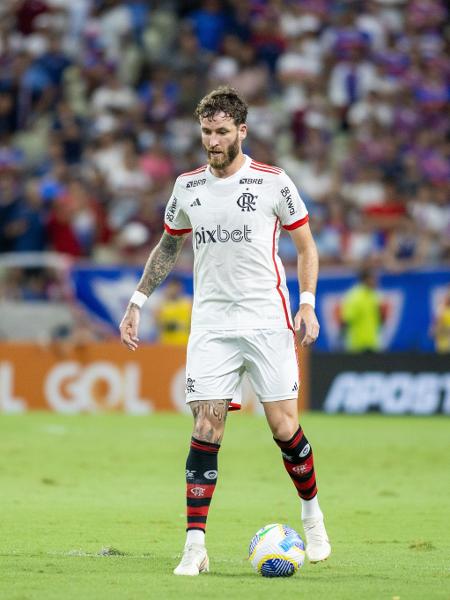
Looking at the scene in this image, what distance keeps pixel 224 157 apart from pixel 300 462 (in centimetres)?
178

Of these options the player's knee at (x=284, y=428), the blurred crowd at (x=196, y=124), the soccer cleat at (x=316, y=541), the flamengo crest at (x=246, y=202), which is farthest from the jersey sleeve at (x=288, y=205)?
the blurred crowd at (x=196, y=124)

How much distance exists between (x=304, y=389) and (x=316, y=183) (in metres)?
4.01

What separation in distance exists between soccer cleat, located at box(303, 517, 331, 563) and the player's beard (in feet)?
6.86

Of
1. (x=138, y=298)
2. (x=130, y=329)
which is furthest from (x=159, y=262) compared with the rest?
(x=130, y=329)

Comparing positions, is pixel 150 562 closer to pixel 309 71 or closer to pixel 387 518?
pixel 387 518

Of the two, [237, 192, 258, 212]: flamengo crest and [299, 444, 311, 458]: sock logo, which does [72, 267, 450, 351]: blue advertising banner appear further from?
[237, 192, 258, 212]: flamengo crest

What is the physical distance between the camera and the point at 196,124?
79.5 feet

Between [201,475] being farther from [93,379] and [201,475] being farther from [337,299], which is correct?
[337,299]

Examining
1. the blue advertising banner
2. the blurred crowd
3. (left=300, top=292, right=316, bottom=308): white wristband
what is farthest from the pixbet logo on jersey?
the blurred crowd

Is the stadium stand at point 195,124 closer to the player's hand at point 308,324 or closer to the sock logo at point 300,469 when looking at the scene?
the sock logo at point 300,469

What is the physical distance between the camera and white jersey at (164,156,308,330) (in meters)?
7.53

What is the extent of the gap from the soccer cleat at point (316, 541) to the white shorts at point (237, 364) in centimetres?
77

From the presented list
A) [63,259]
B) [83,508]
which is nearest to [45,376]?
[63,259]

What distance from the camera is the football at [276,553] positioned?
716 cm
